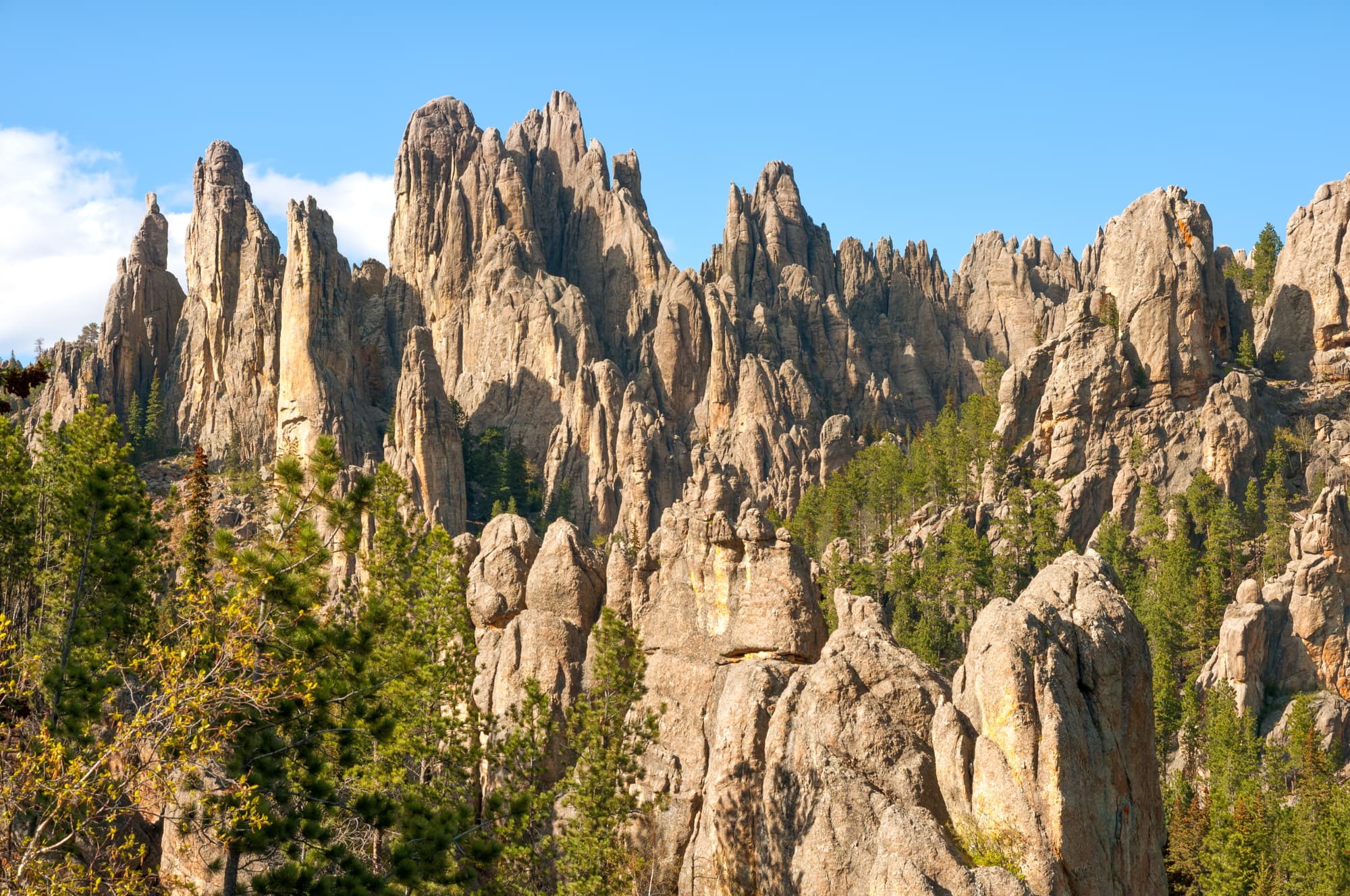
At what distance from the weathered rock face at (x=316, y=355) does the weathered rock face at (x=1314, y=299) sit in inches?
2876

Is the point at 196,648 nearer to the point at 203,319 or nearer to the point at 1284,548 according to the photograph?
the point at 1284,548

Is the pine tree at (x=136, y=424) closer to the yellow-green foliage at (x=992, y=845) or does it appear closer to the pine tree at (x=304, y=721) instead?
the pine tree at (x=304, y=721)

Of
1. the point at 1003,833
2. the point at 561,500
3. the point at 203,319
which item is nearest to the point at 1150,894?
the point at 1003,833

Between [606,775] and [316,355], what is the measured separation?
80.0 m

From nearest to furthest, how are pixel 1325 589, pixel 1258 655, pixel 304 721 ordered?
pixel 304 721 → pixel 1258 655 → pixel 1325 589

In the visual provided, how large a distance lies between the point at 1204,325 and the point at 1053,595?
64096 mm

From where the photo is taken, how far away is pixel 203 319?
111688mm

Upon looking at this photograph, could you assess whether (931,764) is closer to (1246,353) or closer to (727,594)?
(727,594)

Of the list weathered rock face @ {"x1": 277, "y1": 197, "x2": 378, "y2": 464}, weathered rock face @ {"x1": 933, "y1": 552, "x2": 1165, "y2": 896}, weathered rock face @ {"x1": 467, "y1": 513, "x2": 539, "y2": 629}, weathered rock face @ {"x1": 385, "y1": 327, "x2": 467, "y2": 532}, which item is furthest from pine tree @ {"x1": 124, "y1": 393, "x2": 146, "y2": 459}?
weathered rock face @ {"x1": 933, "y1": 552, "x2": 1165, "y2": 896}

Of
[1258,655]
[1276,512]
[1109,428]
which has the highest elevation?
[1109,428]

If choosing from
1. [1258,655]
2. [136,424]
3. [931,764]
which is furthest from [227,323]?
[931,764]

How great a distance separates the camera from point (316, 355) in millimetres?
102438

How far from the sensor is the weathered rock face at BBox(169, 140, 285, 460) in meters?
105

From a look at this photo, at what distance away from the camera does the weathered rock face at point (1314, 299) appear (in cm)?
8644
